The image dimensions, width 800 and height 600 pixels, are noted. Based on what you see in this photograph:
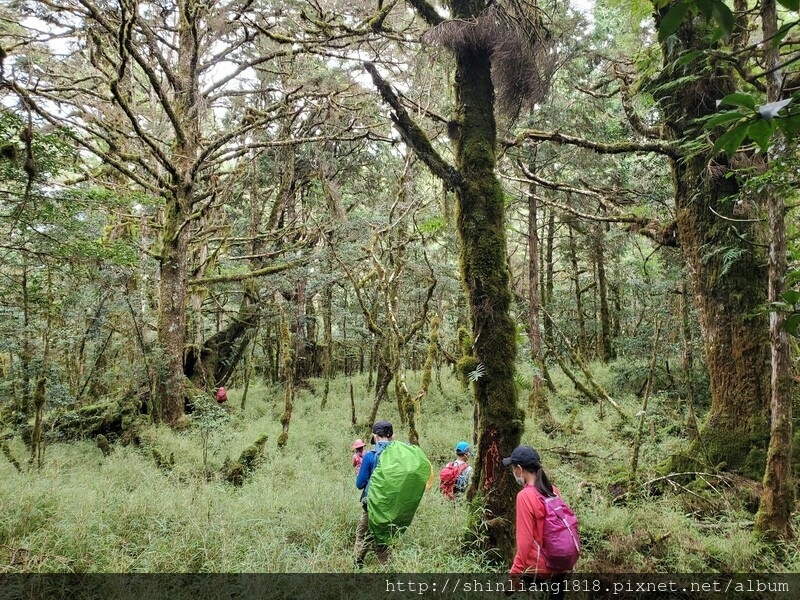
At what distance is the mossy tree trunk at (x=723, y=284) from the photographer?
19.8ft

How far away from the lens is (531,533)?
3.61 metres

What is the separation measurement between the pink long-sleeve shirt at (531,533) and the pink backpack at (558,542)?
0.12ft

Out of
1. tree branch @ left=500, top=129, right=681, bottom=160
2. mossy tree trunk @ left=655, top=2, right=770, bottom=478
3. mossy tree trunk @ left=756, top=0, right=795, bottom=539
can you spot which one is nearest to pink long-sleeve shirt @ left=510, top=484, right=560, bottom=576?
mossy tree trunk @ left=756, top=0, right=795, bottom=539

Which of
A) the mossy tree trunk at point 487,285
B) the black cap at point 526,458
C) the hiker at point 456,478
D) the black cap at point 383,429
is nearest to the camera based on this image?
the black cap at point 526,458

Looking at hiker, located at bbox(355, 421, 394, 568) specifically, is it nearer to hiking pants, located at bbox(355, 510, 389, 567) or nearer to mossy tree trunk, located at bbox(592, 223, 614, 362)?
hiking pants, located at bbox(355, 510, 389, 567)

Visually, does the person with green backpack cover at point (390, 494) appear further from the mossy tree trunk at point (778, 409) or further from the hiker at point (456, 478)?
the mossy tree trunk at point (778, 409)

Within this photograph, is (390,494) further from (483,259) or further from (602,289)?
(602,289)

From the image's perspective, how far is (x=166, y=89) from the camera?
14.1m

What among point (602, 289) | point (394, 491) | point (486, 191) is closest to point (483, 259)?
point (486, 191)

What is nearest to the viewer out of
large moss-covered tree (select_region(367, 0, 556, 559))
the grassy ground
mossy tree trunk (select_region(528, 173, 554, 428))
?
the grassy ground

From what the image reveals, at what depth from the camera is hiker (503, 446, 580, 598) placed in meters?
3.56

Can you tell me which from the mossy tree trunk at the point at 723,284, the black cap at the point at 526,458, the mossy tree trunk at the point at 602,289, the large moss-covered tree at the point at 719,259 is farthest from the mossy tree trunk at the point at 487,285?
the mossy tree trunk at the point at 602,289

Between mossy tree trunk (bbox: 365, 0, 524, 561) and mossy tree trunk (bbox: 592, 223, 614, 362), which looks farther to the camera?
mossy tree trunk (bbox: 592, 223, 614, 362)

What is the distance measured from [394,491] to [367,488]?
44 centimetres
